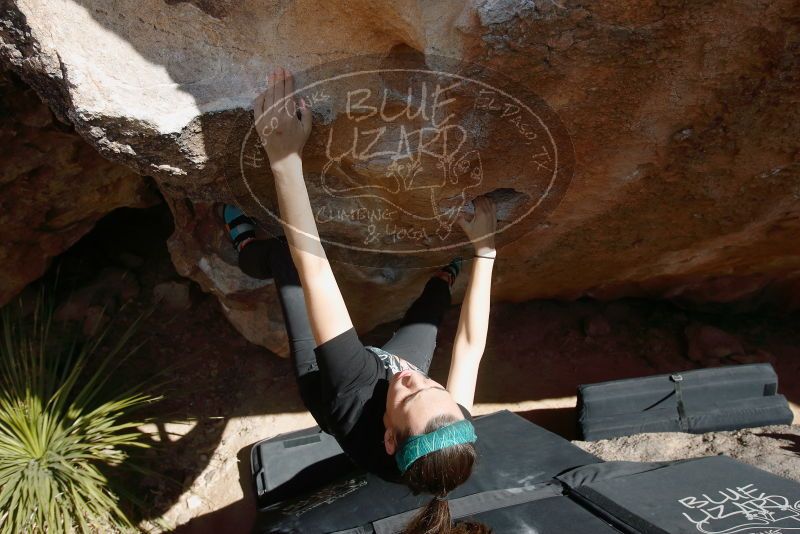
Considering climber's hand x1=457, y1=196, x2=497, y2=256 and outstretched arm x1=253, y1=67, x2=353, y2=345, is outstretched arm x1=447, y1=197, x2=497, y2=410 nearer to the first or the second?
climber's hand x1=457, y1=196, x2=497, y2=256

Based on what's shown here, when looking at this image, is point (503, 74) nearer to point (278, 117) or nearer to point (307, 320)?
point (278, 117)

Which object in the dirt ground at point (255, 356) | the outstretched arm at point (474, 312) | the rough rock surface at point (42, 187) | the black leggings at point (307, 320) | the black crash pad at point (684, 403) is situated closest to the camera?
the black leggings at point (307, 320)

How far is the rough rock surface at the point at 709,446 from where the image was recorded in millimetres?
2371

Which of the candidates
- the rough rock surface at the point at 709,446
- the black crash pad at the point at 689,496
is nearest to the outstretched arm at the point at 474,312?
the black crash pad at the point at 689,496

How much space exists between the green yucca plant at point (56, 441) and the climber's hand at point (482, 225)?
1.73 metres

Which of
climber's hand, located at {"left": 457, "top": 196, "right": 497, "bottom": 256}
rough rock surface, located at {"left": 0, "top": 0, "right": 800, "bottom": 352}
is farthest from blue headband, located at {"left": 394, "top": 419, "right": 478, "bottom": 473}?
rough rock surface, located at {"left": 0, "top": 0, "right": 800, "bottom": 352}

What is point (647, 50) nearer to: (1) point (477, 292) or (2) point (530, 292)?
(1) point (477, 292)

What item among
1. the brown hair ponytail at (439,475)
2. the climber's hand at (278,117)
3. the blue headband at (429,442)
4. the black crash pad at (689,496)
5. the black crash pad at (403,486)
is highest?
the climber's hand at (278,117)

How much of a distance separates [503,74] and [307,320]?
32.4 inches

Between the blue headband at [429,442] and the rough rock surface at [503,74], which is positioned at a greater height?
the rough rock surface at [503,74]

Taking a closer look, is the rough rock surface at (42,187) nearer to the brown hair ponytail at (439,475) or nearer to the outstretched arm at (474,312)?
the outstretched arm at (474,312)

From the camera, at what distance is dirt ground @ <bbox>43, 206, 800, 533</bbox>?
2.78 meters

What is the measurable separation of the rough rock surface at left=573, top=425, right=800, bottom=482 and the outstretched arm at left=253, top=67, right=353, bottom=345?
1600 mm

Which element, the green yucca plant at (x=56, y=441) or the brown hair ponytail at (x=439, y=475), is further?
the green yucca plant at (x=56, y=441)
